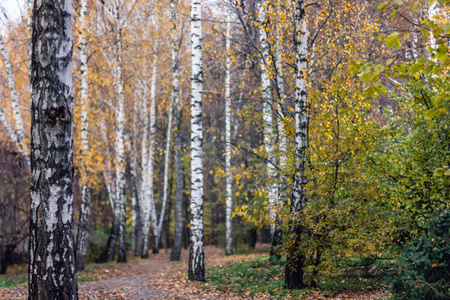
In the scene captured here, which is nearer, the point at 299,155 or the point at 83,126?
the point at 299,155

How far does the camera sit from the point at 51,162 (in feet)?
13.3

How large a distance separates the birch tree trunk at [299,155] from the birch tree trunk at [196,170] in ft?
8.54

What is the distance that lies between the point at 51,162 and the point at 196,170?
5.54 m

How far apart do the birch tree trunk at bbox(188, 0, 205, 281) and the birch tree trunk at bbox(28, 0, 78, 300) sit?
536cm

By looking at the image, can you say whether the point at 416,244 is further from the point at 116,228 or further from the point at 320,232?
the point at 116,228

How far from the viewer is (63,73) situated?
165 inches

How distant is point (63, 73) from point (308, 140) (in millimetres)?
5034

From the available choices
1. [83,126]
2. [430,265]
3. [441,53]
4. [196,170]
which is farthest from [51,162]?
[83,126]

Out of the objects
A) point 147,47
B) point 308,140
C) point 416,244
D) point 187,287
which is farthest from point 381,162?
point 147,47

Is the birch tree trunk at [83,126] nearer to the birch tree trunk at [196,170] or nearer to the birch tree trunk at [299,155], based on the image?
the birch tree trunk at [196,170]

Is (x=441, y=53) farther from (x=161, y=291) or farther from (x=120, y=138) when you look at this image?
(x=120, y=138)

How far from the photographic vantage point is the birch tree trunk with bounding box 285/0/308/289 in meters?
7.02

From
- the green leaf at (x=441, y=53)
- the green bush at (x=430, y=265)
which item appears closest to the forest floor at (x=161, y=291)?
the green bush at (x=430, y=265)

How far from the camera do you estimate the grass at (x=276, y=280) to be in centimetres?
711
